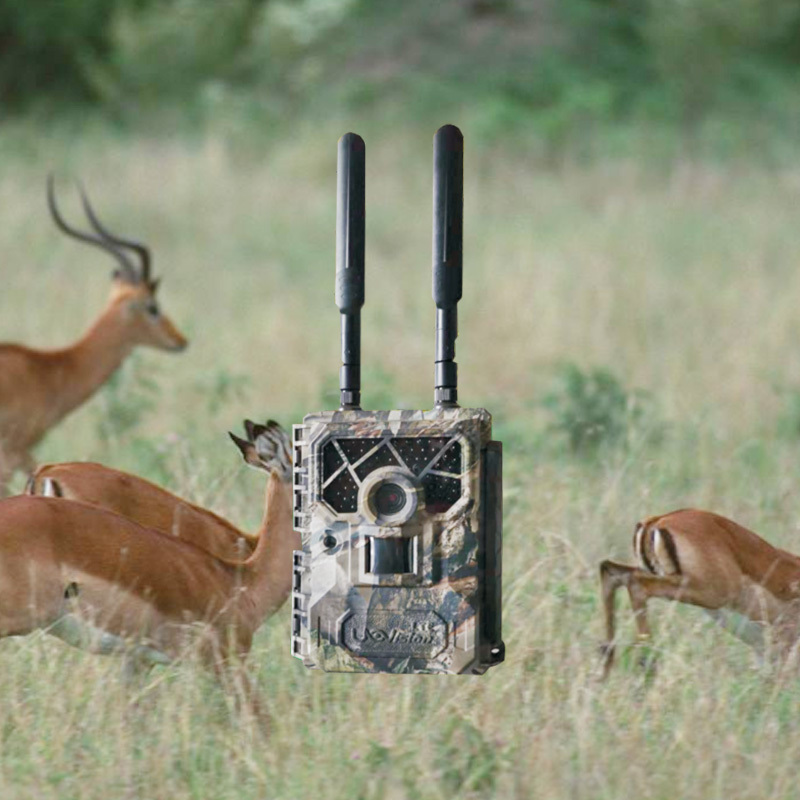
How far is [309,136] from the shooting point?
15.7 metres

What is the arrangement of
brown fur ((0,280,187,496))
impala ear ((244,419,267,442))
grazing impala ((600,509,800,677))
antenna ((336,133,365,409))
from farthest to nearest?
1. brown fur ((0,280,187,496))
2. grazing impala ((600,509,800,677))
3. impala ear ((244,419,267,442))
4. antenna ((336,133,365,409))

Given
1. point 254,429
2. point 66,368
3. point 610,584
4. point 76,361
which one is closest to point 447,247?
point 254,429

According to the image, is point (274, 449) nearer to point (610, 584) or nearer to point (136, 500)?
point (136, 500)

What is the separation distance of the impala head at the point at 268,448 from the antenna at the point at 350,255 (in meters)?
0.75

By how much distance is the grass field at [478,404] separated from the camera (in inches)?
124

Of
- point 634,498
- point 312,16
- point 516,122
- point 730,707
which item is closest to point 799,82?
point 516,122

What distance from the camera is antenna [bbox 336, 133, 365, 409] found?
2859mm

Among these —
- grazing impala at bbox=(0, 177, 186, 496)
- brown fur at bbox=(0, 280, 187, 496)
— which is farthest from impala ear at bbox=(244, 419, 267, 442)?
brown fur at bbox=(0, 280, 187, 496)

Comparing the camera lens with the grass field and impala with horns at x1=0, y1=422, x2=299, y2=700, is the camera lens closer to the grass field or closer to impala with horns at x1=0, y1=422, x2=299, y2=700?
the grass field

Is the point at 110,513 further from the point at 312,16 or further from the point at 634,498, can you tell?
the point at 312,16

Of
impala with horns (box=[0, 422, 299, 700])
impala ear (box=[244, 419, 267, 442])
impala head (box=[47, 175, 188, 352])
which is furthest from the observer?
impala head (box=[47, 175, 188, 352])

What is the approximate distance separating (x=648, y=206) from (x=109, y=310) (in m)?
6.31

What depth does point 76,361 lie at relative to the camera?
7.58 m

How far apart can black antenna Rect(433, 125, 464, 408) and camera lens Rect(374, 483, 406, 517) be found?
0.16 metres
